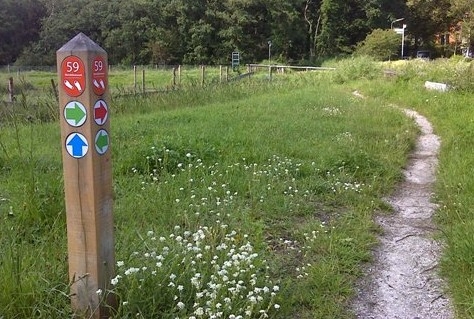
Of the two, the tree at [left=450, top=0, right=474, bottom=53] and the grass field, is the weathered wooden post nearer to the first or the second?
the grass field

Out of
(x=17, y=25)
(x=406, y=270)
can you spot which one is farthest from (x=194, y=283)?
(x=17, y=25)

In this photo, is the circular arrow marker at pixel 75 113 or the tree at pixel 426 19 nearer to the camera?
the circular arrow marker at pixel 75 113

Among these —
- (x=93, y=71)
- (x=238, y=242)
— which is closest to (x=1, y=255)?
(x=93, y=71)

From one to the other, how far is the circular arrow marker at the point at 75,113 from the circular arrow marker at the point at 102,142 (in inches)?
4.2

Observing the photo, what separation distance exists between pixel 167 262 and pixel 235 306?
0.51 m

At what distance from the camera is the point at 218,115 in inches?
400

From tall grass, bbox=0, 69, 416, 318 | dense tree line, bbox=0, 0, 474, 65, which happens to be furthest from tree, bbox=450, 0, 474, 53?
tall grass, bbox=0, 69, 416, 318

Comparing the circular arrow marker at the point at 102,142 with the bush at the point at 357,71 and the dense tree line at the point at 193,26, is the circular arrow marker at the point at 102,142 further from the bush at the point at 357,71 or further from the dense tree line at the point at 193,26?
the dense tree line at the point at 193,26

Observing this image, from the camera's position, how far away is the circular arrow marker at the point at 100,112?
230cm

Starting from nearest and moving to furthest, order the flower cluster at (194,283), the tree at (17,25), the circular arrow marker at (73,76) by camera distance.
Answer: the circular arrow marker at (73,76)
the flower cluster at (194,283)
the tree at (17,25)

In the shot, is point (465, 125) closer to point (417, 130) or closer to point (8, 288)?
point (417, 130)

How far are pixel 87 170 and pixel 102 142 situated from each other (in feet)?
0.53

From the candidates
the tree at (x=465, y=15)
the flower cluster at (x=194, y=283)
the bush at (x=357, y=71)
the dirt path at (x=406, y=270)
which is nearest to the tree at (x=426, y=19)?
the tree at (x=465, y=15)

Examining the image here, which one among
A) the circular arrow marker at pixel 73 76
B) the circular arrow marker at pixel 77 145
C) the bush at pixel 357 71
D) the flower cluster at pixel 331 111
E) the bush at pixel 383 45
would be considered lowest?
the flower cluster at pixel 331 111
